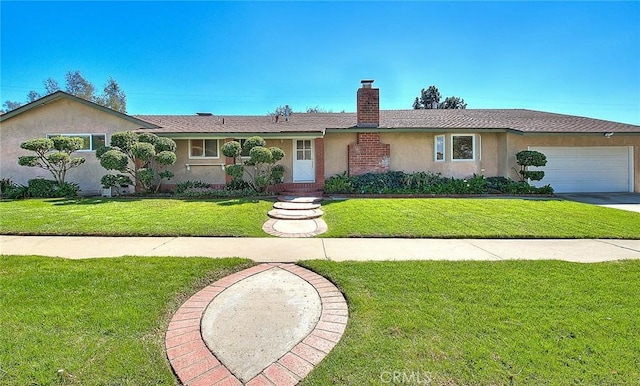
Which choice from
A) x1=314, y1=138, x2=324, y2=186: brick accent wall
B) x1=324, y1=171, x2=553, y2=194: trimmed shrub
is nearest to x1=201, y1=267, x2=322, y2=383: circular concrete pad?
x1=324, y1=171, x2=553, y2=194: trimmed shrub

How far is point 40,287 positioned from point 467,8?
1221 cm

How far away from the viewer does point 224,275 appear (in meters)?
3.97

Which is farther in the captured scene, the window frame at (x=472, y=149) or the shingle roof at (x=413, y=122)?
the window frame at (x=472, y=149)

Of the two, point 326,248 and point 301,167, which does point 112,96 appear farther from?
point 326,248

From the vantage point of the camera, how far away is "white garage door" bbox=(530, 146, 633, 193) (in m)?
13.4

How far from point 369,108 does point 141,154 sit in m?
9.49

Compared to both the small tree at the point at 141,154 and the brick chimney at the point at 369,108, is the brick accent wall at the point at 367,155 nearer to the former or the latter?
the brick chimney at the point at 369,108

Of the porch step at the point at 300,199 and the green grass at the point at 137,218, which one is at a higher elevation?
the porch step at the point at 300,199

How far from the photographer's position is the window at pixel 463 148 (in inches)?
531

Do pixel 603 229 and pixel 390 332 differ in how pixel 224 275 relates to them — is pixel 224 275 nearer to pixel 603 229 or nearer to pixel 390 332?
pixel 390 332

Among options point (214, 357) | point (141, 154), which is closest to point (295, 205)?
point (141, 154)

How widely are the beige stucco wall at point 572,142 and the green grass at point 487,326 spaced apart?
34.6 ft

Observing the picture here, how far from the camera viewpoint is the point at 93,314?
288 centimetres

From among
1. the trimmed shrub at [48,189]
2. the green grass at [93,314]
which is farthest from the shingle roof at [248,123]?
the green grass at [93,314]
